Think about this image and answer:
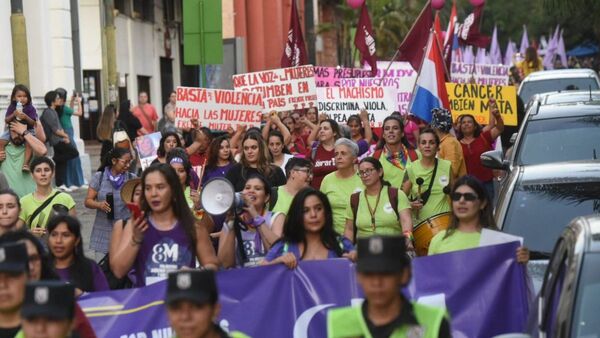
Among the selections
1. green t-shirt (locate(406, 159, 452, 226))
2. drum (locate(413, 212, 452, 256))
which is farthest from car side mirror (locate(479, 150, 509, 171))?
drum (locate(413, 212, 452, 256))

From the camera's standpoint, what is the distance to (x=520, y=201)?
10.2 meters

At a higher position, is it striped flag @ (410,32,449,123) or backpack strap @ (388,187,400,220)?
striped flag @ (410,32,449,123)

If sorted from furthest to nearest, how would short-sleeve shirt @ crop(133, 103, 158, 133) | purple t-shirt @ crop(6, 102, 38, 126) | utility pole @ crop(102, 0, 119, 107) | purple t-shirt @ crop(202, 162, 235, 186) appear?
utility pole @ crop(102, 0, 119, 107) → short-sleeve shirt @ crop(133, 103, 158, 133) → purple t-shirt @ crop(6, 102, 38, 126) → purple t-shirt @ crop(202, 162, 235, 186)

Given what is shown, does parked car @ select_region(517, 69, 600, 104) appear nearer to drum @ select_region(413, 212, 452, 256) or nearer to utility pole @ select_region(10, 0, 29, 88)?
utility pole @ select_region(10, 0, 29, 88)

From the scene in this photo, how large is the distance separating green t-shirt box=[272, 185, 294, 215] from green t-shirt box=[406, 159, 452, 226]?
4.80 ft

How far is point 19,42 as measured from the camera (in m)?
23.6

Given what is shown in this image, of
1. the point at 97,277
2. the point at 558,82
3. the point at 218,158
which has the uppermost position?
the point at 558,82

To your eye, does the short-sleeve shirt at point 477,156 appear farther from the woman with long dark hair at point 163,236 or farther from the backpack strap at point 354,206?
the woman with long dark hair at point 163,236

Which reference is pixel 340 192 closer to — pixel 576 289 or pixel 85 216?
pixel 576 289

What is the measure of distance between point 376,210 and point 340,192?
1026 mm

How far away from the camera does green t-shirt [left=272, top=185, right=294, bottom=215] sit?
36.4ft

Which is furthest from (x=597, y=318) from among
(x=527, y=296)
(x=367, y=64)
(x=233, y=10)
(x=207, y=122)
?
(x=233, y=10)

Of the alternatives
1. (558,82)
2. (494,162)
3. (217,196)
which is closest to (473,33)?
(558,82)

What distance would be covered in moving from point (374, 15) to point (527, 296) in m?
53.0
